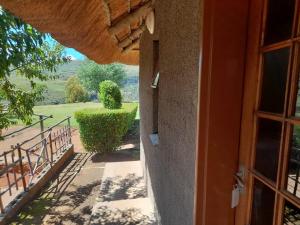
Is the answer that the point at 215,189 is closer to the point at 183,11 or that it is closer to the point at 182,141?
the point at 182,141

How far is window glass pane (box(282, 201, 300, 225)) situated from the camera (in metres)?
0.84

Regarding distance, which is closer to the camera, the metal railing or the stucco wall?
the stucco wall

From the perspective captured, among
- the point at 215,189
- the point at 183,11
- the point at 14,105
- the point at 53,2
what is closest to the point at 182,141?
the point at 215,189

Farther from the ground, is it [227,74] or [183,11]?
[183,11]

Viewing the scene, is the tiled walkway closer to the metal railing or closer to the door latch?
the metal railing

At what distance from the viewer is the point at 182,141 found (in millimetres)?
1641

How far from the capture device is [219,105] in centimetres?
112

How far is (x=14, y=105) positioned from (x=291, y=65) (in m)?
4.12

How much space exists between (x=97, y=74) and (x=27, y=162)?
822 inches

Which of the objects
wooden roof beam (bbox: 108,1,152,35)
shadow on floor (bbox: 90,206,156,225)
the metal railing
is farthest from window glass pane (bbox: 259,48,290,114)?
the metal railing

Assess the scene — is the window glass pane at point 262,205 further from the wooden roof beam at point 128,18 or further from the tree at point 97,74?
the tree at point 97,74

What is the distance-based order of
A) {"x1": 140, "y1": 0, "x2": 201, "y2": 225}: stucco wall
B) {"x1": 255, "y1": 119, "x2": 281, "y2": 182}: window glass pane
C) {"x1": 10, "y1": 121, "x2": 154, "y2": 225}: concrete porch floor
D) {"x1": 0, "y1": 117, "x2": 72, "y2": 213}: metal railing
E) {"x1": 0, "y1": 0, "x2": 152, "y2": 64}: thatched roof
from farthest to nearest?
{"x1": 0, "y1": 117, "x2": 72, "y2": 213}: metal railing < {"x1": 10, "y1": 121, "x2": 154, "y2": 225}: concrete porch floor < {"x1": 0, "y1": 0, "x2": 152, "y2": 64}: thatched roof < {"x1": 140, "y1": 0, "x2": 201, "y2": 225}: stucco wall < {"x1": 255, "y1": 119, "x2": 281, "y2": 182}: window glass pane

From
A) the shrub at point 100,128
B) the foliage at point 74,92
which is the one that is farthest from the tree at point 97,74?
the shrub at point 100,128

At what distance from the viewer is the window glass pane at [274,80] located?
904 millimetres
